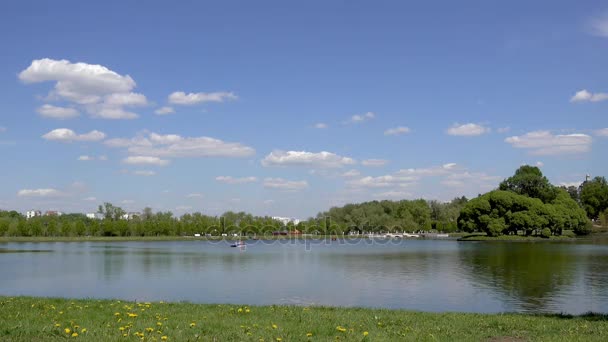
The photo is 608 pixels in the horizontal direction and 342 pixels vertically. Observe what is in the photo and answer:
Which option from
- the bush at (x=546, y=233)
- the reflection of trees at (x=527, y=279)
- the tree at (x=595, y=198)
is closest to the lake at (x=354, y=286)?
the reflection of trees at (x=527, y=279)

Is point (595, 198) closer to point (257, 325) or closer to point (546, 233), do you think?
point (546, 233)

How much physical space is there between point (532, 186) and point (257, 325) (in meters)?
150

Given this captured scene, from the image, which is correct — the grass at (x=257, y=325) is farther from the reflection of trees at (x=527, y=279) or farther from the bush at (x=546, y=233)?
the bush at (x=546, y=233)

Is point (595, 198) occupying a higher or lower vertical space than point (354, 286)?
higher

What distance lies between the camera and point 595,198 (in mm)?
175750

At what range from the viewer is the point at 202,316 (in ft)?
54.1

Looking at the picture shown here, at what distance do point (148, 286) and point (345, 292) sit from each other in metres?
13.3

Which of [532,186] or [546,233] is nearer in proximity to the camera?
[546,233]

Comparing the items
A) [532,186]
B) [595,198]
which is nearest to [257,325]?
[532,186]

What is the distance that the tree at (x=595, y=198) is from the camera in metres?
176

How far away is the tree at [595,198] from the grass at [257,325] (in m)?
176

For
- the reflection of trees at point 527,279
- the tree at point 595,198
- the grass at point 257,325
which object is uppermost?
the tree at point 595,198

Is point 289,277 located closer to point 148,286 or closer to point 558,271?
point 148,286

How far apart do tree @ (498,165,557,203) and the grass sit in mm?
140475
